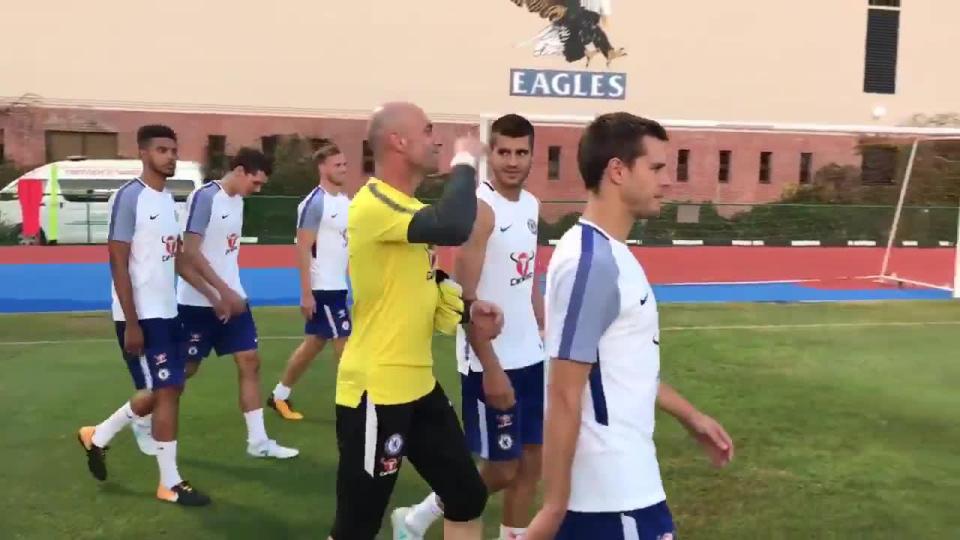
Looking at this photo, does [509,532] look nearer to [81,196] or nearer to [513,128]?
[513,128]

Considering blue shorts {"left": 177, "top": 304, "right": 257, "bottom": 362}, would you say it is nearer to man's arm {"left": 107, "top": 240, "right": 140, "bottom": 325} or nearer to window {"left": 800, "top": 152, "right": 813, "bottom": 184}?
man's arm {"left": 107, "top": 240, "right": 140, "bottom": 325}

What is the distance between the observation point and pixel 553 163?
1235 inches

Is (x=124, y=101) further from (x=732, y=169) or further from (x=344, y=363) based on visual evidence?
(x=344, y=363)

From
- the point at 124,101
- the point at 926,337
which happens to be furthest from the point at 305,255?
the point at 124,101

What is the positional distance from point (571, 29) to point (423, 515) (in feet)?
106

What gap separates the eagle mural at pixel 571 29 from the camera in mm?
35062

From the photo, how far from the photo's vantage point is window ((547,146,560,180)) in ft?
99.0

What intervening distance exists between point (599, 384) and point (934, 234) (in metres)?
23.9

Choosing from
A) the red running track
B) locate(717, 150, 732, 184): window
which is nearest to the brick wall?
locate(717, 150, 732, 184): window

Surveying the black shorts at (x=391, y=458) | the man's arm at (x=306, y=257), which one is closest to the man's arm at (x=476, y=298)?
the black shorts at (x=391, y=458)

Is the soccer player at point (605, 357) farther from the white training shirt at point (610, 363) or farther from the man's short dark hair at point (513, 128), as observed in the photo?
the man's short dark hair at point (513, 128)

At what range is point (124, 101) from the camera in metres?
32.6

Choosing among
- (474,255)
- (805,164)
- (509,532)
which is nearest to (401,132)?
(474,255)

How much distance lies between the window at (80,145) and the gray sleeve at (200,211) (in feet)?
96.5
